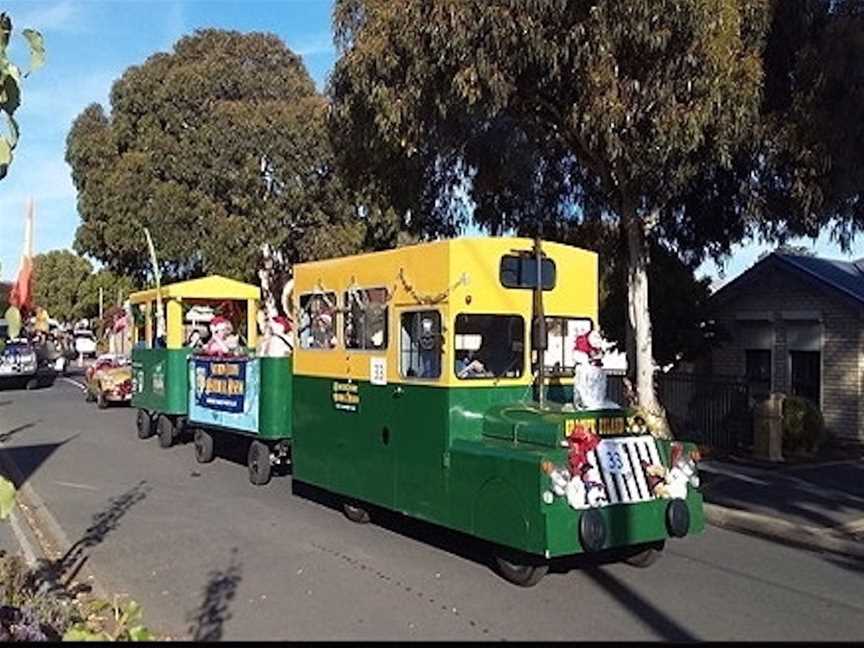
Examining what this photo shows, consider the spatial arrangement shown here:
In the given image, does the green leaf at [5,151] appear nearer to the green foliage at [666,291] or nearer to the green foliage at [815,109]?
the green foliage at [815,109]

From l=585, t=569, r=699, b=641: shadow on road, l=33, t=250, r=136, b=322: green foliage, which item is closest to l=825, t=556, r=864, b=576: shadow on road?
l=585, t=569, r=699, b=641: shadow on road

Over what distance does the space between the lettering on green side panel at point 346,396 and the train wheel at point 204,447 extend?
5.21 meters

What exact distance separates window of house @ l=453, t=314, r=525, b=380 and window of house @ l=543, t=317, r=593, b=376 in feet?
1.58

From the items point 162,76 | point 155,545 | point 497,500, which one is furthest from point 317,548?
point 162,76

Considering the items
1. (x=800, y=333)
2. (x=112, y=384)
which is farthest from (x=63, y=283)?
(x=800, y=333)

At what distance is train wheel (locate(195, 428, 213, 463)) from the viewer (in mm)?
14883

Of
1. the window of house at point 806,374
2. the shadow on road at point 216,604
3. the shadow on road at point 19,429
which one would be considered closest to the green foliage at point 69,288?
the shadow on road at point 19,429

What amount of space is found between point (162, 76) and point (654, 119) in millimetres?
24422

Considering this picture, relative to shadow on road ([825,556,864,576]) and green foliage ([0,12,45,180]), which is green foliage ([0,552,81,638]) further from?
shadow on road ([825,556,864,576])

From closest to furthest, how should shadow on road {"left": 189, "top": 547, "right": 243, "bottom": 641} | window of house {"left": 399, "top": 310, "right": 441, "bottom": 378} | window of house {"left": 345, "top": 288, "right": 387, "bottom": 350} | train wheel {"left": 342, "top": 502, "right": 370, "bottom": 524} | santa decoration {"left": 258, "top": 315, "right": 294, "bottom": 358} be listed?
shadow on road {"left": 189, "top": 547, "right": 243, "bottom": 641}, window of house {"left": 399, "top": 310, "right": 441, "bottom": 378}, window of house {"left": 345, "top": 288, "right": 387, "bottom": 350}, train wheel {"left": 342, "top": 502, "right": 370, "bottom": 524}, santa decoration {"left": 258, "top": 315, "right": 294, "bottom": 358}

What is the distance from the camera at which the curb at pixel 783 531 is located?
29.9 feet

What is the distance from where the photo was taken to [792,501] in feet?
37.7

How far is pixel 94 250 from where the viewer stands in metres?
34.2

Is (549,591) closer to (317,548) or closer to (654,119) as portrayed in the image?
(317,548)
